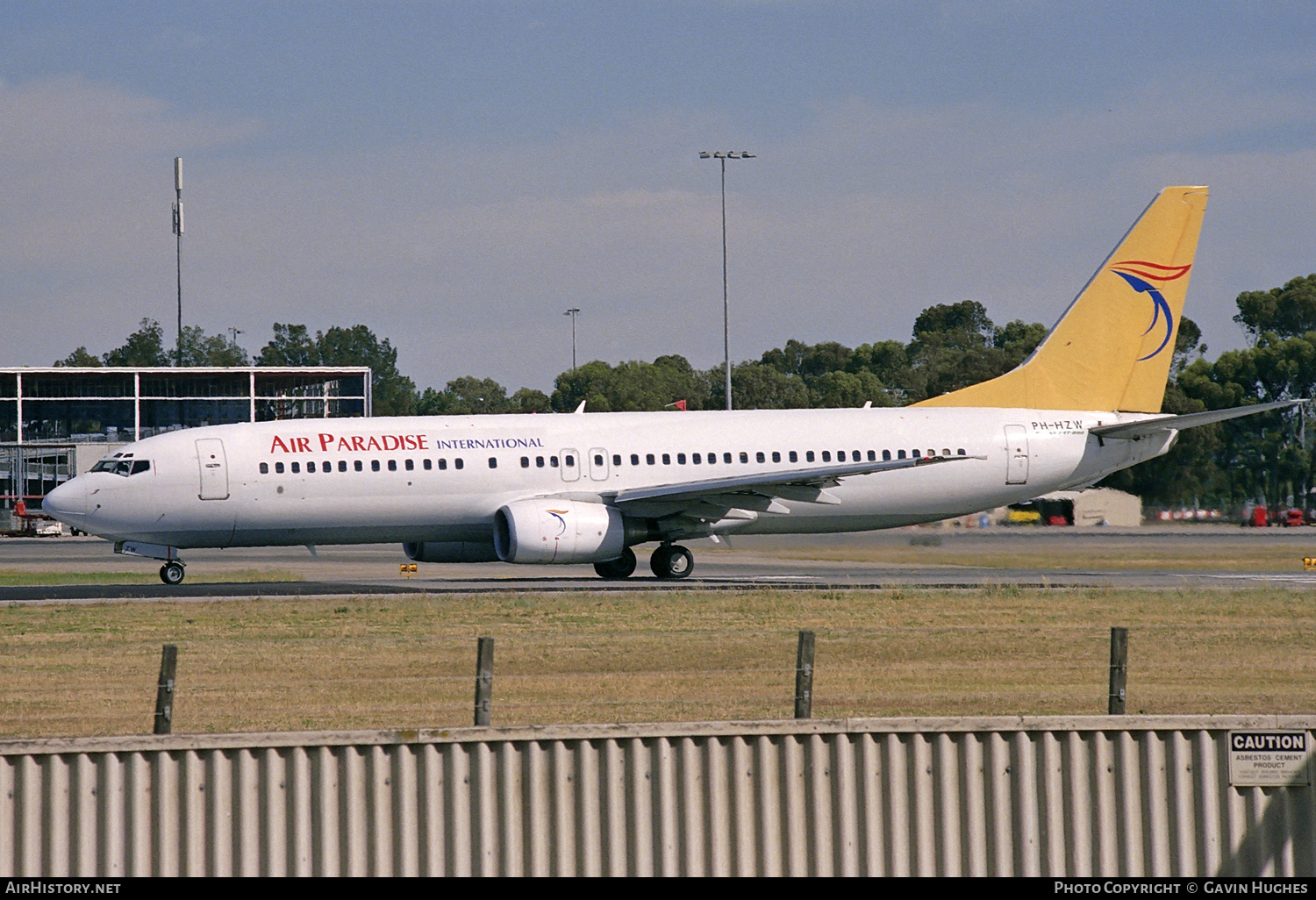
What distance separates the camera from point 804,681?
11.3 metres

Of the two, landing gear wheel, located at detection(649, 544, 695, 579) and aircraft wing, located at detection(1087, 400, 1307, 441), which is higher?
aircraft wing, located at detection(1087, 400, 1307, 441)

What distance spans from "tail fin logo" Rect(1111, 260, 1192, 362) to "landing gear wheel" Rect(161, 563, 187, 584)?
80.9ft

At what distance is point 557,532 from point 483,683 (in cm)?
2104

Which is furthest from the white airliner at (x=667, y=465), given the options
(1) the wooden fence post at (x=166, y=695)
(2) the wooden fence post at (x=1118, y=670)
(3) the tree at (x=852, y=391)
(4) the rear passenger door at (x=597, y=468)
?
(3) the tree at (x=852, y=391)

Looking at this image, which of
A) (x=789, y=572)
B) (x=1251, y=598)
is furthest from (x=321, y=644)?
(x=789, y=572)

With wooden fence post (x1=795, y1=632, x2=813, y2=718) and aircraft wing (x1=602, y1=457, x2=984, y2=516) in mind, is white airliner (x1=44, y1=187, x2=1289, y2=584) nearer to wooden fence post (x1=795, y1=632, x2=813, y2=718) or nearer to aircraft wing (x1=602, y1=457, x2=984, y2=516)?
aircraft wing (x1=602, y1=457, x2=984, y2=516)

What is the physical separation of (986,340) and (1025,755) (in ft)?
493

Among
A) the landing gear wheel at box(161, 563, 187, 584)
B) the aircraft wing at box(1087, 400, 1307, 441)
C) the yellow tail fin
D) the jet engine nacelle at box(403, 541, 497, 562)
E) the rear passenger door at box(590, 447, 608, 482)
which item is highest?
the yellow tail fin

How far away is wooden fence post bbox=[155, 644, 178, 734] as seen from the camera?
10.6m

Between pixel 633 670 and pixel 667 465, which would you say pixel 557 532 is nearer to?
pixel 667 465

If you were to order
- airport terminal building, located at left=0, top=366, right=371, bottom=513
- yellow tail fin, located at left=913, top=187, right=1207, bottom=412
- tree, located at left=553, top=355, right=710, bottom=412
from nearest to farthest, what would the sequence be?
yellow tail fin, located at left=913, top=187, right=1207, bottom=412 < airport terminal building, located at left=0, top=366, right=371, bottom=513 < tree, located at left=553, top=355, right=710, bottom=412

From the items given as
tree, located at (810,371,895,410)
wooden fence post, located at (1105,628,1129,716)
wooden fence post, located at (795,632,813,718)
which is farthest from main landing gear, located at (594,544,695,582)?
tree, located at (810,371,895,410)

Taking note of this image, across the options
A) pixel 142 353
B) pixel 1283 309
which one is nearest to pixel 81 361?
pixel 142 353

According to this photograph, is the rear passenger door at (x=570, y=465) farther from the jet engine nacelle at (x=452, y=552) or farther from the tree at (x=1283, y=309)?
the tree at (x=1283, y=309)
